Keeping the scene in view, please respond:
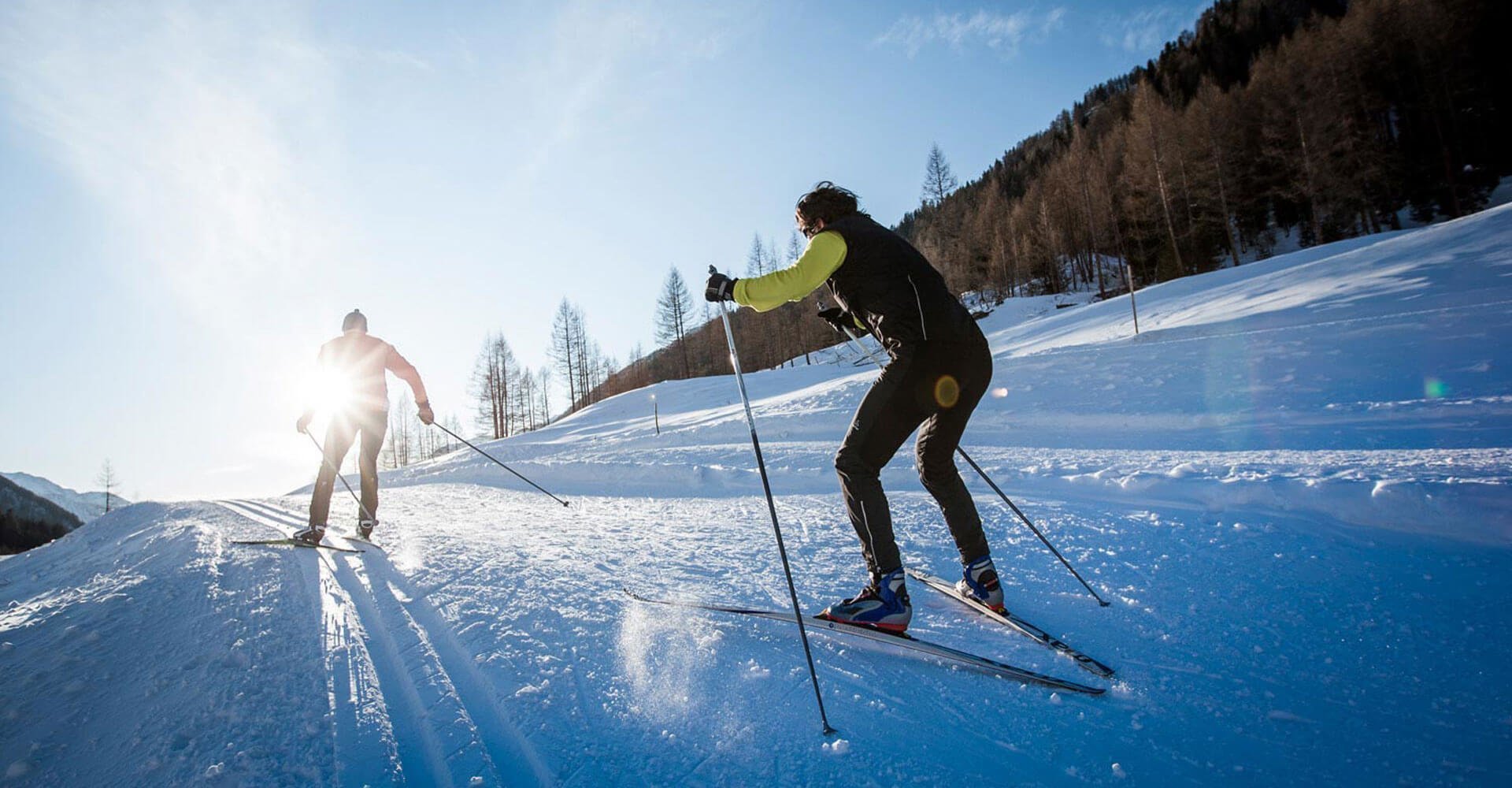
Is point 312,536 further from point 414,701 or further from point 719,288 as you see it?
point 719,288

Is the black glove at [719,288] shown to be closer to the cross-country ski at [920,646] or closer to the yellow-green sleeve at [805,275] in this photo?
the yellow-green sleeve at [805,275]

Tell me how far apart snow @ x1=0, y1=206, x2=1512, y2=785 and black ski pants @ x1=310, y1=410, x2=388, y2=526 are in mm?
480

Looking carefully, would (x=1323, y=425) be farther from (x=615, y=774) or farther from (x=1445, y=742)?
(x=615, y=774)

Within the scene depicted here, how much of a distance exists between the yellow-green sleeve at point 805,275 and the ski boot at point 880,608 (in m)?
1.33

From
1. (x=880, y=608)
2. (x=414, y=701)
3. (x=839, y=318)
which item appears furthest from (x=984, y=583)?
(x=414, y=701)

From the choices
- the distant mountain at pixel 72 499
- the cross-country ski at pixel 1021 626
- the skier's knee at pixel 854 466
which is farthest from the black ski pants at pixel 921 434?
the distant mountain at pixel 72 499

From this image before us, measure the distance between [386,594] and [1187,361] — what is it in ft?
36.1

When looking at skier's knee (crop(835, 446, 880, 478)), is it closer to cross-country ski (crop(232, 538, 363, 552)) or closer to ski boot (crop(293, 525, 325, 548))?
cross-country ski (crop(232, 538, 363, 552))

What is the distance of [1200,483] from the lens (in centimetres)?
406

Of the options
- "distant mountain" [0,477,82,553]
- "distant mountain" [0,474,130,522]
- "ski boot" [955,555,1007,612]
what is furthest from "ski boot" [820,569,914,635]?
"distant mountain" [0,474,130,522]

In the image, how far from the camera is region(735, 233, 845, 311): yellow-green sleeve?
2391 mm

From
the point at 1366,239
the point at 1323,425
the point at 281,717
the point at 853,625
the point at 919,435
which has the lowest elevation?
the point at 1323,425

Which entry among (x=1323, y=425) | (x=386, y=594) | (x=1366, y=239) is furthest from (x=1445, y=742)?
(x=1366, y=239)

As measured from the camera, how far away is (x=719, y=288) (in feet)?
8.46
